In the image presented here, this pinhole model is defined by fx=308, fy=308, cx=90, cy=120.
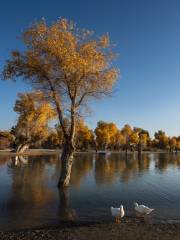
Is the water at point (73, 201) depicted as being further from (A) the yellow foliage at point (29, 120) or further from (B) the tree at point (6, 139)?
(B) the tree at point (6, 139)

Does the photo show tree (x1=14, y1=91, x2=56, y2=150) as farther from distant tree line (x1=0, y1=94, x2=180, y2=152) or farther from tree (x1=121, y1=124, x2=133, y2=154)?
tree (x1=121, y1=124, x2=133, y2=154)

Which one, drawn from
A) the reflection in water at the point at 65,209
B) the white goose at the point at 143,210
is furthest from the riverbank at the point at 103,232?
the reflection in water at the point at 65,209

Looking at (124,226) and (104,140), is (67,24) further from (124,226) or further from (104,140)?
(104,140)

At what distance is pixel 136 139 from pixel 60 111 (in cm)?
15642

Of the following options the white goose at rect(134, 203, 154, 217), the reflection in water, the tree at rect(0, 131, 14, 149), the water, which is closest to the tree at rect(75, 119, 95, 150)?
the tree at rect(0, 131, 14, 149)

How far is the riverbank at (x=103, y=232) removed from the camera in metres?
14.8

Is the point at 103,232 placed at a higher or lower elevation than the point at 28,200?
lower

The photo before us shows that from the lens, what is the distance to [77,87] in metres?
31.3

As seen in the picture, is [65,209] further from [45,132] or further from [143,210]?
[45,132]

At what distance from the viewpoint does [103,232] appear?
1571 centimetres

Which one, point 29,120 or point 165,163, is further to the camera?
point 29,120

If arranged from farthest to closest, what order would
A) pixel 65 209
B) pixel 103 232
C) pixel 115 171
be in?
pixel 115 171 → pixel 65 209 → pixel 103 232

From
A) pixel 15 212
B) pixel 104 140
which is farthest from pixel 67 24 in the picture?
pixel 104 140

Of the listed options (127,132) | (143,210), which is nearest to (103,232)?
(143,210)
